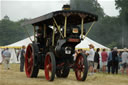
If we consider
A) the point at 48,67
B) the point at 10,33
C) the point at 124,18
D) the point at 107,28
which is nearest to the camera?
the point at 48,67

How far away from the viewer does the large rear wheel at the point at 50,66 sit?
368 inches

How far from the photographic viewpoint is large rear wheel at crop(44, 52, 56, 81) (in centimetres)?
934

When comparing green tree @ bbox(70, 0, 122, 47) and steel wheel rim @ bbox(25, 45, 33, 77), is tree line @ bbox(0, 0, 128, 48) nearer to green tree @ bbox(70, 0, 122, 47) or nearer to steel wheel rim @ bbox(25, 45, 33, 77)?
green tree @ bbox(70, 0, 122, 47)

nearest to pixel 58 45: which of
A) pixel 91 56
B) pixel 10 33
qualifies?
pixel 91 56

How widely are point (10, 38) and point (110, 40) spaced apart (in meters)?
37.1

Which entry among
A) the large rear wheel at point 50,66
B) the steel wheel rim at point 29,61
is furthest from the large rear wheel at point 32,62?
the large rear wheel at point 50,66

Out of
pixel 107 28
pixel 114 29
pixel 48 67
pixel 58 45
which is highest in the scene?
pixel 107 28

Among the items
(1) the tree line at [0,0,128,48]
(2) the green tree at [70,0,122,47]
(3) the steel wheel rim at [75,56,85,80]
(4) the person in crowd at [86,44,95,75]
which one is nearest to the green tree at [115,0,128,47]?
(1) the tree line at [0,0,128,48]

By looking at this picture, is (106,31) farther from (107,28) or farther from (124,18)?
(124,18)

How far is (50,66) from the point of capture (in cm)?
984

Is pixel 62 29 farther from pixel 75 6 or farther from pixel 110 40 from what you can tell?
pixel 75 6

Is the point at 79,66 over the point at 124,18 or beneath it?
beneath

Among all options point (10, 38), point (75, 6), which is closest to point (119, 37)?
point (75, 6)

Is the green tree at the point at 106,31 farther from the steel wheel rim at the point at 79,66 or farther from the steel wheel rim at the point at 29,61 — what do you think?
the steel wheel rim at the point at 79,66
